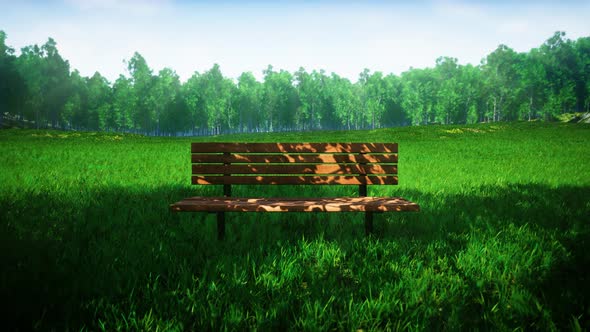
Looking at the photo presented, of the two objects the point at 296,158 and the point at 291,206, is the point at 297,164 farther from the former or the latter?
the point at 291,206

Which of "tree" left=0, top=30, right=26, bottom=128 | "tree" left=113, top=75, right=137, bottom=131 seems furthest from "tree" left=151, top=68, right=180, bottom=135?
"tree" left=0, top=30, right=26, bottom=128

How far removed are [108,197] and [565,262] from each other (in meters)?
6.69

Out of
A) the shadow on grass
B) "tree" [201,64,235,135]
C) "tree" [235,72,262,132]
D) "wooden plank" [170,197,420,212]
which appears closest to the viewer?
the shadow on grass

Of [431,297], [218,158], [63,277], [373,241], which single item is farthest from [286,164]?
[63,277]

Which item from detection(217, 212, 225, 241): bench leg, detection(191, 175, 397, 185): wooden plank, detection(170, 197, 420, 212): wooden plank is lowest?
detection(217, 212, 225, 241): bench leg

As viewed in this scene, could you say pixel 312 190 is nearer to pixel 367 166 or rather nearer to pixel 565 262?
pixel 367 166

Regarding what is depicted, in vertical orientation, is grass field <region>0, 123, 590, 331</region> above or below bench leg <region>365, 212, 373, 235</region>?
below

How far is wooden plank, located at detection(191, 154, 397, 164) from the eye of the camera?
438cm

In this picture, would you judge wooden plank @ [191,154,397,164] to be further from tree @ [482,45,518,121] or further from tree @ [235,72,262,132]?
tree @ [482,45,518,121]

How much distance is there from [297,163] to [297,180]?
23 cm

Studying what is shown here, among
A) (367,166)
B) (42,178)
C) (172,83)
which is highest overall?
(172,83)

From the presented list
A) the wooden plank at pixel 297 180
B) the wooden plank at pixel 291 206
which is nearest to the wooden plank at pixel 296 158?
the wooden plank at pixel 297 180

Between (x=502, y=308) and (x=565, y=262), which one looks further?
(x=565, y=262)

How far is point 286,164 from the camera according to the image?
441 cm
